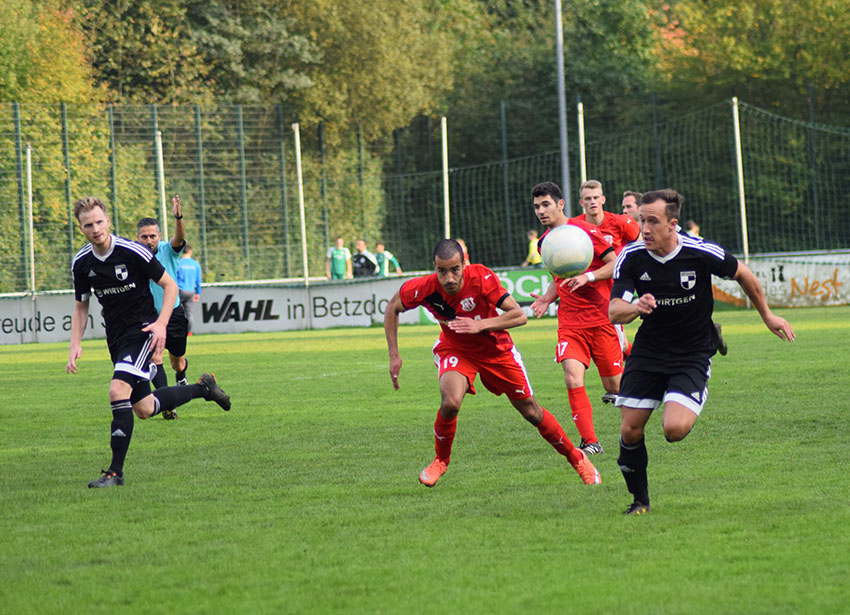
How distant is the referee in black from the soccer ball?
214cm

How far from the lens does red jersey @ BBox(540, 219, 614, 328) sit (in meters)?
10.1

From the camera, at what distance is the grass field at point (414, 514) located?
17.6ft

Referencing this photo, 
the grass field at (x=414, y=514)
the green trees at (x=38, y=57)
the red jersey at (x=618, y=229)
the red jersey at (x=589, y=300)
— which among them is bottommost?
the grass field at (x=414, y=514)

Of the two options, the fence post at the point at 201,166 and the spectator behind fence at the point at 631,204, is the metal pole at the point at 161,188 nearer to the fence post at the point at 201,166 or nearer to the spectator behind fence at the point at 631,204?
the fence post at the point at 201,166

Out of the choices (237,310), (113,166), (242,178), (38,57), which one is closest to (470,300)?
(237,310)

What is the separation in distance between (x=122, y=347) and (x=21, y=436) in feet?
10.0

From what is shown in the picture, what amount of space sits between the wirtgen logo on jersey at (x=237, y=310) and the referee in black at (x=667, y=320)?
71.3 feet

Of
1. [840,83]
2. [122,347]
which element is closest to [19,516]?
[122,347]

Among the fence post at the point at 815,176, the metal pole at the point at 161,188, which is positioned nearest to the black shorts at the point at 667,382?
the metal pole at the point at 161,188

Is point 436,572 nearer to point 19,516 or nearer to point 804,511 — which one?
point 804,511

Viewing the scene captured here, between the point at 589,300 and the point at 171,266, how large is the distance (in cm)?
477

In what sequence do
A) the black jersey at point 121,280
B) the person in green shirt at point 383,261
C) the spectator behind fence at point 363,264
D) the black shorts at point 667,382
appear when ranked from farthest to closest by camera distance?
the spectator behind fence at point 363,264
the person in green shirt at point 383,261
the black jersey at point 121,280
the black shorts at point 667,382

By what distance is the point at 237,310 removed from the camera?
28203 millimetres

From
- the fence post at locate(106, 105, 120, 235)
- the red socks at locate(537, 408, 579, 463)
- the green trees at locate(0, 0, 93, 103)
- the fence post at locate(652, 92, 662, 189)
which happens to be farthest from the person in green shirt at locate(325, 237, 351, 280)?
the red socks at locate(537, 408, 579, 463)
